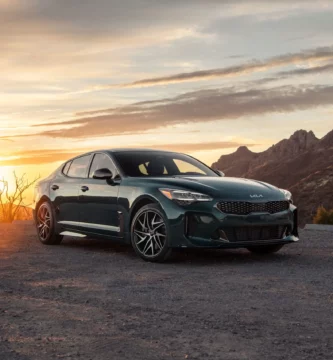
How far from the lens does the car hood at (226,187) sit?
372 inches

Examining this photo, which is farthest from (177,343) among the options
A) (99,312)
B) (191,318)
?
(99,312)

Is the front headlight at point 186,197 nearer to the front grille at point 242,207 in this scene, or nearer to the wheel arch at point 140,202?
the front grille at point 242,207

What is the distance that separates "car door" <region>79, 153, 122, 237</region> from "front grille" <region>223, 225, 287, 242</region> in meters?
1.70

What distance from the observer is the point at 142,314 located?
606 cm

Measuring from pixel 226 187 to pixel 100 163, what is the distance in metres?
2.36

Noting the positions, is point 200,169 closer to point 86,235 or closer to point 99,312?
point 86,235

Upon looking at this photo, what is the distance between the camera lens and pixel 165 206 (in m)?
9.43

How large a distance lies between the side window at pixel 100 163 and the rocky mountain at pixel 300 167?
59569mm

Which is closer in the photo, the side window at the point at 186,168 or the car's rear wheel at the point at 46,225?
the side window at the point at 186,168

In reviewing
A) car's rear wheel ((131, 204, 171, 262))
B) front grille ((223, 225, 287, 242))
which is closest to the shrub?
front grille ((223, 225, 287, 242))

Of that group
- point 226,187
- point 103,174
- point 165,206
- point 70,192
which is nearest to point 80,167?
point 70,192

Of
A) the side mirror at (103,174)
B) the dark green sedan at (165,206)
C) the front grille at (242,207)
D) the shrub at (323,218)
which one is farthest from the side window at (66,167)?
the shrub at (323,218)

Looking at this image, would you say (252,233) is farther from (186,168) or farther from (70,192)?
(70,192)

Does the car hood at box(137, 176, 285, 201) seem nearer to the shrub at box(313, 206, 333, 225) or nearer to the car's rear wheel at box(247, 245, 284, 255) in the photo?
the car's rear wheel at box(247, 245, 284, 255)
